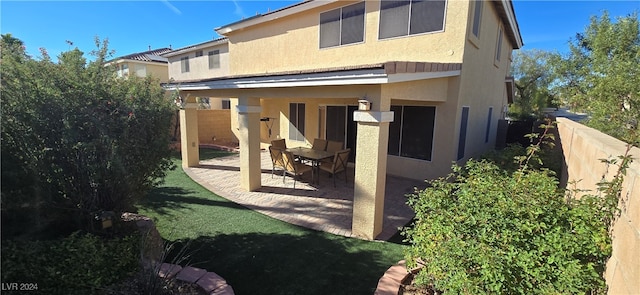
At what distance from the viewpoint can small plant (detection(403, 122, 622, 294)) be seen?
2486 millimetres

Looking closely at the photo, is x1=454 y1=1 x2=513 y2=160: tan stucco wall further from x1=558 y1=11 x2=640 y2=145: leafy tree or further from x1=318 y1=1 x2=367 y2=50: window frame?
x1=558 y1=11 x2=640 y2=145: leafy tree

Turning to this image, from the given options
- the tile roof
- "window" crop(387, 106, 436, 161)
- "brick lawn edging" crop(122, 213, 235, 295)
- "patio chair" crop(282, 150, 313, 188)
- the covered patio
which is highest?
the tile roof

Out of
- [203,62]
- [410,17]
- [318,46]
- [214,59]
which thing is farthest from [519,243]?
[203,62]

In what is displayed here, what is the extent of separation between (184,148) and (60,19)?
20.1 ft

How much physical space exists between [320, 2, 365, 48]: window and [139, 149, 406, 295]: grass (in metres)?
7.14

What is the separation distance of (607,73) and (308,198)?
12.8 metres

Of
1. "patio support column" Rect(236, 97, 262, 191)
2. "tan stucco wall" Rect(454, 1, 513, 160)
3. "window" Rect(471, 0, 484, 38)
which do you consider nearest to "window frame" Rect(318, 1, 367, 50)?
"tan stucco wall" Rect(454, 1, 513, 160)

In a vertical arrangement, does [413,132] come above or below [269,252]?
above

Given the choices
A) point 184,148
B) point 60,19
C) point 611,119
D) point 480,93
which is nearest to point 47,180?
point 60,19

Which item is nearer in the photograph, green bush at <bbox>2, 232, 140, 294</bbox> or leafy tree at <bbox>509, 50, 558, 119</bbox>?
green bush at <bbox>2, 232, 140, 294</bbox>

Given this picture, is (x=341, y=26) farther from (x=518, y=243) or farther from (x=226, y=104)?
(x=226, y=104)

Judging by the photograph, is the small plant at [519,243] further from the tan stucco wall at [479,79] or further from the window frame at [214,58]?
the window frame at [214,58]

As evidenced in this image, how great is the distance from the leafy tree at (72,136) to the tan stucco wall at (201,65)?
47.8 ft

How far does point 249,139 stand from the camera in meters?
8.32
